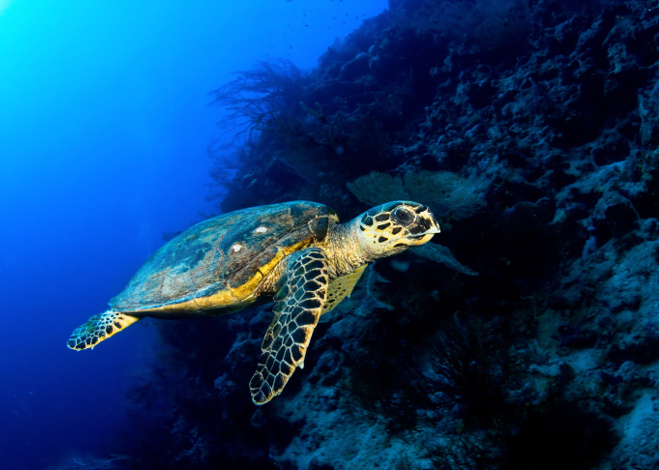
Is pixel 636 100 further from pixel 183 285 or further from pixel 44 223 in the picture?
pixel 44 223

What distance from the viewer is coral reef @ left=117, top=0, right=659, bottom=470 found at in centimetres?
216

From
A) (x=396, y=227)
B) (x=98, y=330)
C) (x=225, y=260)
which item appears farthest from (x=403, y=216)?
(x=98, y=330)

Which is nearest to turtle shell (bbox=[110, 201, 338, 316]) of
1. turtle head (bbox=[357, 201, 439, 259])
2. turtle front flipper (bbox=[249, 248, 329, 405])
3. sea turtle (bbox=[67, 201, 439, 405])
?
sea turtle (bbox=[67, 201, 439, 405])

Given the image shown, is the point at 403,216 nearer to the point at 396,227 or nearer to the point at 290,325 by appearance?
the point at 396,227

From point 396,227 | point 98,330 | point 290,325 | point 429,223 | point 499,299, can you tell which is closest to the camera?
point 290,325

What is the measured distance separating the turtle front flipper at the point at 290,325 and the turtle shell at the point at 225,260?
1.32ft

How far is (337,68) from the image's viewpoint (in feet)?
38.5

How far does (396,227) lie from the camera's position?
293 centimetres

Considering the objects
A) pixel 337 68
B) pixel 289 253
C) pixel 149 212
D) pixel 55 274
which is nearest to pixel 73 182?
pixel 149 212

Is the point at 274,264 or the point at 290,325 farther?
the point at 274,264

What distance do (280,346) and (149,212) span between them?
10833cm

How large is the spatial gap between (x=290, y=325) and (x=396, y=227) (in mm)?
1335

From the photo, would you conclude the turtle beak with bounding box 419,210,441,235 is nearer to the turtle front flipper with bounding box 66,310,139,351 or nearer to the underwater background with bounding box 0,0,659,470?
the underwater background with bounding box 0,0,659,470

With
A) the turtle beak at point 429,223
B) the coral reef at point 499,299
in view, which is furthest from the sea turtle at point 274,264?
the coral reef at point 499,299
